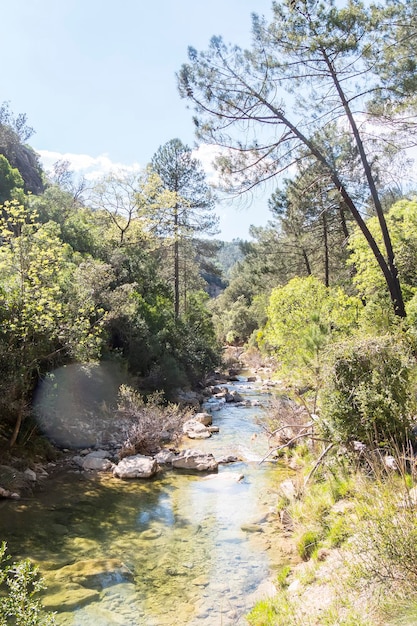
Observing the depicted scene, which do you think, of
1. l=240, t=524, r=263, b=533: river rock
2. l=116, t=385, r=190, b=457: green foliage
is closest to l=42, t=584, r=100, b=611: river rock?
l=240, t=524, r=263, b=533: river rock

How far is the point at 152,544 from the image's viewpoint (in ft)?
23.9

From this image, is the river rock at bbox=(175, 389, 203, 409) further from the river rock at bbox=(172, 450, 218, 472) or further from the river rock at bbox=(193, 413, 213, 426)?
the river rock at bbox=(172, 450, 218, 472)

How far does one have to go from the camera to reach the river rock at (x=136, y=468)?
10555 millimetres

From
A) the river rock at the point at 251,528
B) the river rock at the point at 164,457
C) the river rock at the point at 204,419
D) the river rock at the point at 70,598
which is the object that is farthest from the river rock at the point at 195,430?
the river rock at the point at 70,598

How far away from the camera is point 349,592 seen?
414 cm

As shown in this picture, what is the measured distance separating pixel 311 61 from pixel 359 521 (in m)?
9.47

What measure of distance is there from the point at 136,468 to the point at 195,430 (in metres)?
4.29

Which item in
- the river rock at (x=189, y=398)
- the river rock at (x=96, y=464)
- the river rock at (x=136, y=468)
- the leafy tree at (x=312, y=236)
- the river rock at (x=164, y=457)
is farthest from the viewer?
the leafy tree at (x=312, y=236)

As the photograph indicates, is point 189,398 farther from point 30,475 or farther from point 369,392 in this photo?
point 369,392

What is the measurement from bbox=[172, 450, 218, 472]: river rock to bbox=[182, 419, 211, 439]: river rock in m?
2.39

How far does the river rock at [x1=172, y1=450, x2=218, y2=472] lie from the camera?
36.7ft

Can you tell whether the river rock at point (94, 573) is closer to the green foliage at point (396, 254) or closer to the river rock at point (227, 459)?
the river rock at point (227, 459)

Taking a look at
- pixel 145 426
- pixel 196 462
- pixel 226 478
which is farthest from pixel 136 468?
pixel 226 478

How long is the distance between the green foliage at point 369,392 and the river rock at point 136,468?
4.92 metres
